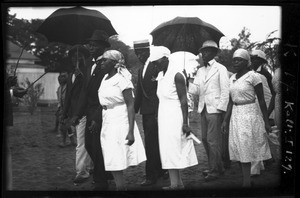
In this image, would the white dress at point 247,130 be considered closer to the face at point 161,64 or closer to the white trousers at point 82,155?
the face at point 161,64

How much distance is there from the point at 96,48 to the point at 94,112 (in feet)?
2.90

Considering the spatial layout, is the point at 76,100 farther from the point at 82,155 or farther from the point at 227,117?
the point at 227,117

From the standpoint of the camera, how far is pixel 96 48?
6785 mm

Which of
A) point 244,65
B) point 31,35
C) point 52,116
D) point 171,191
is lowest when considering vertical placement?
point 171,191

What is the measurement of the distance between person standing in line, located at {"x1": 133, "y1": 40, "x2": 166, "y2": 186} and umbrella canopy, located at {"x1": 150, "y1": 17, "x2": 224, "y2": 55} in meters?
0.24

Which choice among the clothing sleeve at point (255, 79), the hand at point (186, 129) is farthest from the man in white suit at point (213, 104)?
the clothing sleeve at point (255, 79)

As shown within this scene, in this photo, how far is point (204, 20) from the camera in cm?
672

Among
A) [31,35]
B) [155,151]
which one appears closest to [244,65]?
[155,151]

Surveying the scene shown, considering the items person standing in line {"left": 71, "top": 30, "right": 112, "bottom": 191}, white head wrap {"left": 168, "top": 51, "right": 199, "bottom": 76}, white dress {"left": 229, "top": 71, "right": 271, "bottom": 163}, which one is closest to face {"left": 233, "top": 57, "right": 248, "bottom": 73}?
white dress {"left": 229, "top": 71, "right": 271, "bottom": 163}

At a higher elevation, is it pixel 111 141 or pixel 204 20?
pixel 204 20

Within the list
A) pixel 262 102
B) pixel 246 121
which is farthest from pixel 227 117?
pixel 262 102

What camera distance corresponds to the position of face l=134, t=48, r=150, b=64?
6737 mm
